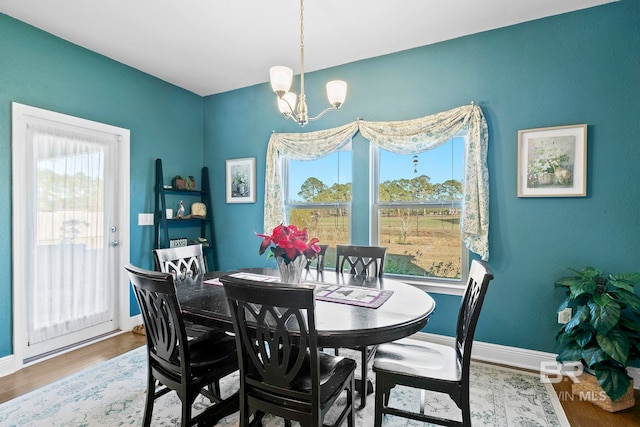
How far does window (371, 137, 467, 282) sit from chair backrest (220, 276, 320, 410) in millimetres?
2006

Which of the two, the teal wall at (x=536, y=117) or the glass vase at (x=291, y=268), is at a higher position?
the teal wall at (x=536, y=117)

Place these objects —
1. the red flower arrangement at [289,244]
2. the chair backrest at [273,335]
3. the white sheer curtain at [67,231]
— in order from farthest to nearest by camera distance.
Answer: the white sheer curtain at [67,231], the red flower arrangement at [289,244], the chair backrest at [273,335]

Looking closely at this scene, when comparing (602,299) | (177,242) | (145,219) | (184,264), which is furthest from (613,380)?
(145,219)

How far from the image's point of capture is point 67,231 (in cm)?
301

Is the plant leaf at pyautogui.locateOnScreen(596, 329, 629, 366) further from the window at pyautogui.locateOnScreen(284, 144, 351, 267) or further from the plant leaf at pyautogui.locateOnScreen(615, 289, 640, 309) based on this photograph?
the window at pyautogui.locateOnScreen(284, 144, 351, 267)

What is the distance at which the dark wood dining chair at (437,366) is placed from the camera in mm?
1555

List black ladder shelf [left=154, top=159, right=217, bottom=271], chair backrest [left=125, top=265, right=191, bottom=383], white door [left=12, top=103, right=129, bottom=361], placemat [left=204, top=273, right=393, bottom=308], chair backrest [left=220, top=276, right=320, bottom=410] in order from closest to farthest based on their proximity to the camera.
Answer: chair backrest [left=220, top=276, right=320, bottom=410], chair backrest [left=125, top=265, right=191, bottom=383], placemat [left=204, top=273, right=393, bottom=308], white door [left=12, top=103, right=129, bottom=361], black ladder shelf [left=154, top=159, right=217, bottom=271]

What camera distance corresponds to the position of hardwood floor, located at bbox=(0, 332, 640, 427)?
201 centimetres

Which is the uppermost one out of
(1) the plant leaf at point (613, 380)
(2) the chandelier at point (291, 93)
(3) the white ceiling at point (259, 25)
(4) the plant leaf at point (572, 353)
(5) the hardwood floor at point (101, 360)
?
(3) the white ceiling at point (259, 25)

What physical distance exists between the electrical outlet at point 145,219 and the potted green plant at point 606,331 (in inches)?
159

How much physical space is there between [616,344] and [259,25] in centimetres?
349

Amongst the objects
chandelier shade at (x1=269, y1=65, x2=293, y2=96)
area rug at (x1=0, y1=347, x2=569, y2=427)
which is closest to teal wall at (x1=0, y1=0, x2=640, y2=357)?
area rug at (x1=0, y1=347, x2=569, y2=427)

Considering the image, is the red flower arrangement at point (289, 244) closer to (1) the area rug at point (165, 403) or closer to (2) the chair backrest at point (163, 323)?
(2) the chair backrest at point (163, 323)

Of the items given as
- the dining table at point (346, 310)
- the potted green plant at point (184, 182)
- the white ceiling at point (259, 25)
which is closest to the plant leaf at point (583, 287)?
the dining table at point (346, 310)
